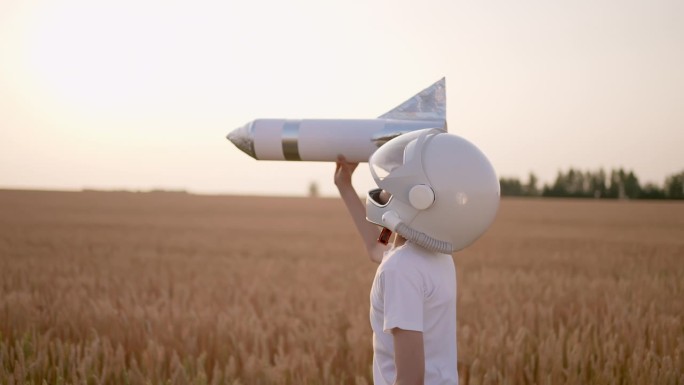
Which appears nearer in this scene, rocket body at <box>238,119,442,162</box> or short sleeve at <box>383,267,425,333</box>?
short sleeve at <box>383,267,425,333</box>

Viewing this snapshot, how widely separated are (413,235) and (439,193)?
163 millimetres

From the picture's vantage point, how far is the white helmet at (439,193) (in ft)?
7.42

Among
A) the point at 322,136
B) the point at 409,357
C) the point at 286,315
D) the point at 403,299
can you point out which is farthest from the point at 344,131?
the point at 286,315

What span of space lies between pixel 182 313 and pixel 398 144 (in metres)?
4.63

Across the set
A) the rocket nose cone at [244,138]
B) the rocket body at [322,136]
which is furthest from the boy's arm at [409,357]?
the rocket nose cone at [244,138]

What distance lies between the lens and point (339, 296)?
8023 millimetres

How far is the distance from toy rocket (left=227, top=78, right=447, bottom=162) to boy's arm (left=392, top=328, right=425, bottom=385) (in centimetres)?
104

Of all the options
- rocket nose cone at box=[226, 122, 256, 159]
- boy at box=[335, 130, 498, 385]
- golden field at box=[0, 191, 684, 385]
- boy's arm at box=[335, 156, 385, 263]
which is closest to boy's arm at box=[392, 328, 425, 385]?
boy at box=[335, 130, 498, 385]

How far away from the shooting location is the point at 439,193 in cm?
226

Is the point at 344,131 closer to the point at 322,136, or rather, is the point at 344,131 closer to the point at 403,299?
the point at 322,136

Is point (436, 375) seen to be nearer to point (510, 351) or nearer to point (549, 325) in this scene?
point (510, 351)

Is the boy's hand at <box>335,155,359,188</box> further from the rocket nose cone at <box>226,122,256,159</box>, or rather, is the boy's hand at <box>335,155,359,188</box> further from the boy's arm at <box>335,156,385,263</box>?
the rocket nose cone at <box>226,122,256,159</box>

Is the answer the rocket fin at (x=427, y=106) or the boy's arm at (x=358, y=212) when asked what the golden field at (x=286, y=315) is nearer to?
the boy's arm at (x=358, y=212)

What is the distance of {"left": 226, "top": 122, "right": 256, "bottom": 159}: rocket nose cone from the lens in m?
3.27
